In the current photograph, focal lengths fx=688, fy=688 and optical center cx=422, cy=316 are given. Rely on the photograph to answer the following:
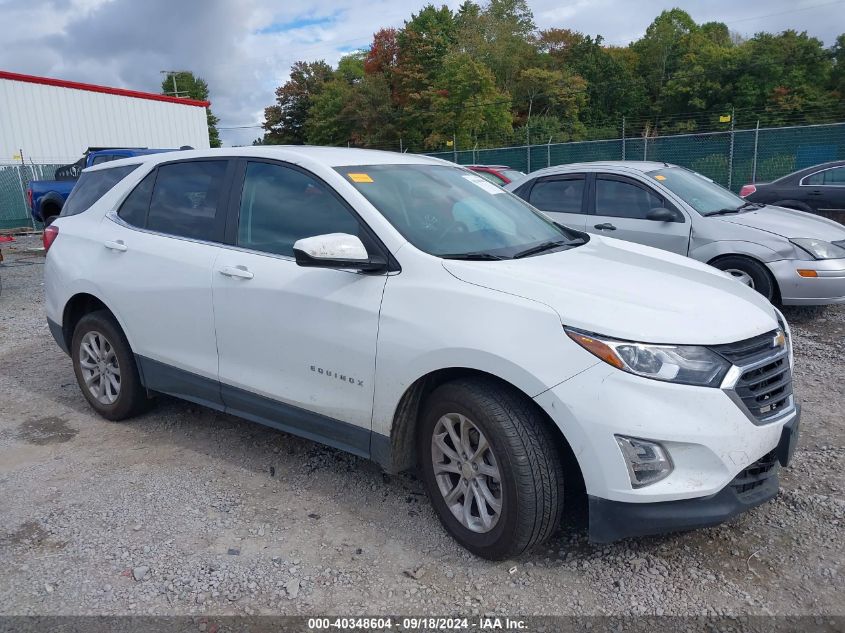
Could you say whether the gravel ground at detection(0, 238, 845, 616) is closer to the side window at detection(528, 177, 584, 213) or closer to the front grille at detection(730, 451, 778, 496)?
the front grille at detection(730, 451, 778, 496)

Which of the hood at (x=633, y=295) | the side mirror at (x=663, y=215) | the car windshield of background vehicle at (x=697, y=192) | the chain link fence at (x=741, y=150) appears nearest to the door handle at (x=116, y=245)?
the hood at (x=633, y=295)

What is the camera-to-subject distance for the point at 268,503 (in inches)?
142

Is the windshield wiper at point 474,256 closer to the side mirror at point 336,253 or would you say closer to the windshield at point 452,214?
the windshield at point 452,214

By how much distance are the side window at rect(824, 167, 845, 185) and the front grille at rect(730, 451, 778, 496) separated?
10067 millimetres

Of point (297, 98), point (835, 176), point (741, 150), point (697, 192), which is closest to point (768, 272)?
point (697, 192)

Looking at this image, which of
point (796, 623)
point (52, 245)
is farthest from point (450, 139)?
point (796, 623)

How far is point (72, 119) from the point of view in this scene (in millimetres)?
27234

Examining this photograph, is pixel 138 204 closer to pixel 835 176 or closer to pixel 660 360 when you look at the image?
pixel 660 360

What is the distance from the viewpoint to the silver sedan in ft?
21.8

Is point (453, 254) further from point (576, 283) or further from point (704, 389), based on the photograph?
point (704, 389)

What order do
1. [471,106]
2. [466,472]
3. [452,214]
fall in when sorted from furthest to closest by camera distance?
1. [471,106]
2. [452,214]
3. [466,472]

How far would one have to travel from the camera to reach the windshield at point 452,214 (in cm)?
337

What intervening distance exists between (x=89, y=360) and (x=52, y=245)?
35.4 inches

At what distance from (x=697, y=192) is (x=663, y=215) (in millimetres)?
757
